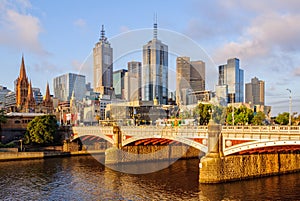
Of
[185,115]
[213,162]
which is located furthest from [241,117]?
[213,162]

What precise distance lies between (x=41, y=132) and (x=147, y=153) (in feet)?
114

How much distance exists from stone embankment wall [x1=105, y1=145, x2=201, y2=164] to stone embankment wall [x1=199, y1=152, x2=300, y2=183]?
86.0 ft

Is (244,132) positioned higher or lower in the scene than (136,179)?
higher

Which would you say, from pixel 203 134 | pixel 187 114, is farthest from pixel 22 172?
pixel 187 114

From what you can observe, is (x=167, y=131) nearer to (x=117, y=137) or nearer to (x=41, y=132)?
(x=117, y=137)

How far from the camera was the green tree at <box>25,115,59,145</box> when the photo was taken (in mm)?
93438

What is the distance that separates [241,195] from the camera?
140 feet

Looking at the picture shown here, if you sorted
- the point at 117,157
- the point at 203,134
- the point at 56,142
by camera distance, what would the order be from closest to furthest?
the point at 203,134, the point at 117,157, the point at 56,142

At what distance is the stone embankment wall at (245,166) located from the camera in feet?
157

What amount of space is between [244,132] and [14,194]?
3194cm

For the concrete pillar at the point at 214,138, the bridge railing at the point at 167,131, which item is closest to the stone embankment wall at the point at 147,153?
the bridge railing at the point at 167,131

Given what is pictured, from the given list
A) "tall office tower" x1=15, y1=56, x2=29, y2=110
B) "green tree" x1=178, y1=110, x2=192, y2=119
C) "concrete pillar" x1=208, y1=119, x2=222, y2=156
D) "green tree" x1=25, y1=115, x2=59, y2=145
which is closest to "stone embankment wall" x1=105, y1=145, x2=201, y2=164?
"concrete pillar" x1=208, y1=119, x2=222, y2=156

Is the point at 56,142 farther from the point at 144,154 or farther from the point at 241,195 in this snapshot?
the point at 241,195

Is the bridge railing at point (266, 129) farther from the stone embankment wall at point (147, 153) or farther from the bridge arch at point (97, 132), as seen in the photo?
the bridge arch at point (97, 132)
